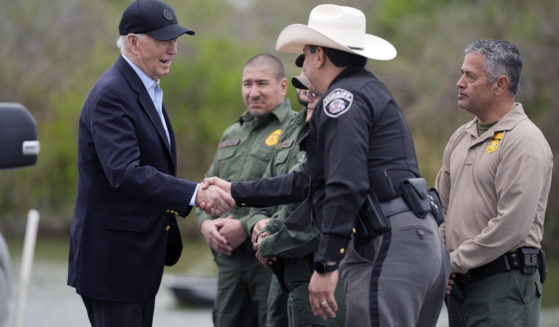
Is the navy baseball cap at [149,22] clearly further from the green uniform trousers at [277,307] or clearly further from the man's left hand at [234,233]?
the green uniform trousers at [277,307]

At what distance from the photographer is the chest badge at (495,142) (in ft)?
13.6

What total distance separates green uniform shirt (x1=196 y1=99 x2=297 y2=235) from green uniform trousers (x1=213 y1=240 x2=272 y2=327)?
30 cm

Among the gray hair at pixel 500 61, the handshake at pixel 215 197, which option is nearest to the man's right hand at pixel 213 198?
the handshake at pixel 215 197

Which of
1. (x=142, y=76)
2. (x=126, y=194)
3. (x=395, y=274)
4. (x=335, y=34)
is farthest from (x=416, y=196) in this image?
(x=142, y=76)

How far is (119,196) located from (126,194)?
0.05 m

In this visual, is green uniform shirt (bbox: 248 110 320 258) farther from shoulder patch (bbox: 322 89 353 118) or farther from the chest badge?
the chest badge

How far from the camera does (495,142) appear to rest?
13.6 ft

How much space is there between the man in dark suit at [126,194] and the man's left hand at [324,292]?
3.01 ft

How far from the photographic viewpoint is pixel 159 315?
15.6 meters

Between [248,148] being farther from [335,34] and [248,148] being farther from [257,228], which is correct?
[335,34]

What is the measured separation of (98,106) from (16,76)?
19810 mm

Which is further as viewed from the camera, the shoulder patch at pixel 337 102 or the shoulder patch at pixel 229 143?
the shoulder patch at pixel 229 143

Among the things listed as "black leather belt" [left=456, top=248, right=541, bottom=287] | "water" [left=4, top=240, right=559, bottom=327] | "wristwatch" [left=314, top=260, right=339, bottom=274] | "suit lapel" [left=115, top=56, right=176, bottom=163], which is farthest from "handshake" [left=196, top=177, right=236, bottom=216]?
"water" [left=4, top=240, right=559, bottom=327]

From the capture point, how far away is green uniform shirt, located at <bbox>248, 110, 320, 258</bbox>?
4277 millimetres
